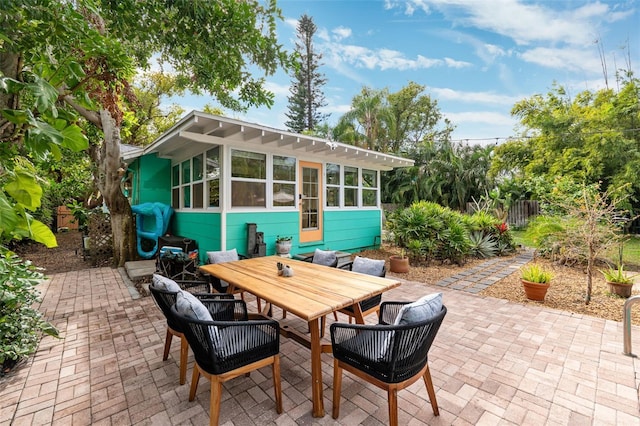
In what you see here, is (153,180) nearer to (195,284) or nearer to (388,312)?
(195,284)

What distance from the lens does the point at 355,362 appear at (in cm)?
189

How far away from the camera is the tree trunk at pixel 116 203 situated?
6407mm

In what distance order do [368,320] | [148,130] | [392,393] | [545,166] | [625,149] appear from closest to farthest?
[392,393] < [368,320] < [625,149] < [545,166] < [148,130]

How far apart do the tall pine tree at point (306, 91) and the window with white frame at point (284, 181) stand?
52.8 feet

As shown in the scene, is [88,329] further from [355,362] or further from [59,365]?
[355,362]

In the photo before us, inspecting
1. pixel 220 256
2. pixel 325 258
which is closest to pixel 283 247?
pixel 220 256

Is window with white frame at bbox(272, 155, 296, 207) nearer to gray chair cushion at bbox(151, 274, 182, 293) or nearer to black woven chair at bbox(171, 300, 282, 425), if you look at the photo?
gray chair cushion at bbox(151, 274, 182, 293)

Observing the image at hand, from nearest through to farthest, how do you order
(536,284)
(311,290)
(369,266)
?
(311,290), (369,266), (536,284)

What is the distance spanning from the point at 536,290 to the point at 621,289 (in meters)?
1.37

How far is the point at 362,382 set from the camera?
2.36 metres


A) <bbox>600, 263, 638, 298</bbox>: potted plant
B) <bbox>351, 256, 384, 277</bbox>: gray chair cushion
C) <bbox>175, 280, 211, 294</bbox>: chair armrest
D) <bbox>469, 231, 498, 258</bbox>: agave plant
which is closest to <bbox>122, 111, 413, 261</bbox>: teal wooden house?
<bbox>175, 280, 211, 294</bbox>: chair armrest

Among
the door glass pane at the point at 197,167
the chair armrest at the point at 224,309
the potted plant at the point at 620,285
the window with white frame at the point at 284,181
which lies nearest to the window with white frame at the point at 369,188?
the window with white frame at the point at 284,181

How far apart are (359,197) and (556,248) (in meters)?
5.05

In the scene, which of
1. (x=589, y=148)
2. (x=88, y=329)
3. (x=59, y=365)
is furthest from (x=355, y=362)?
(x=589, y=148)
